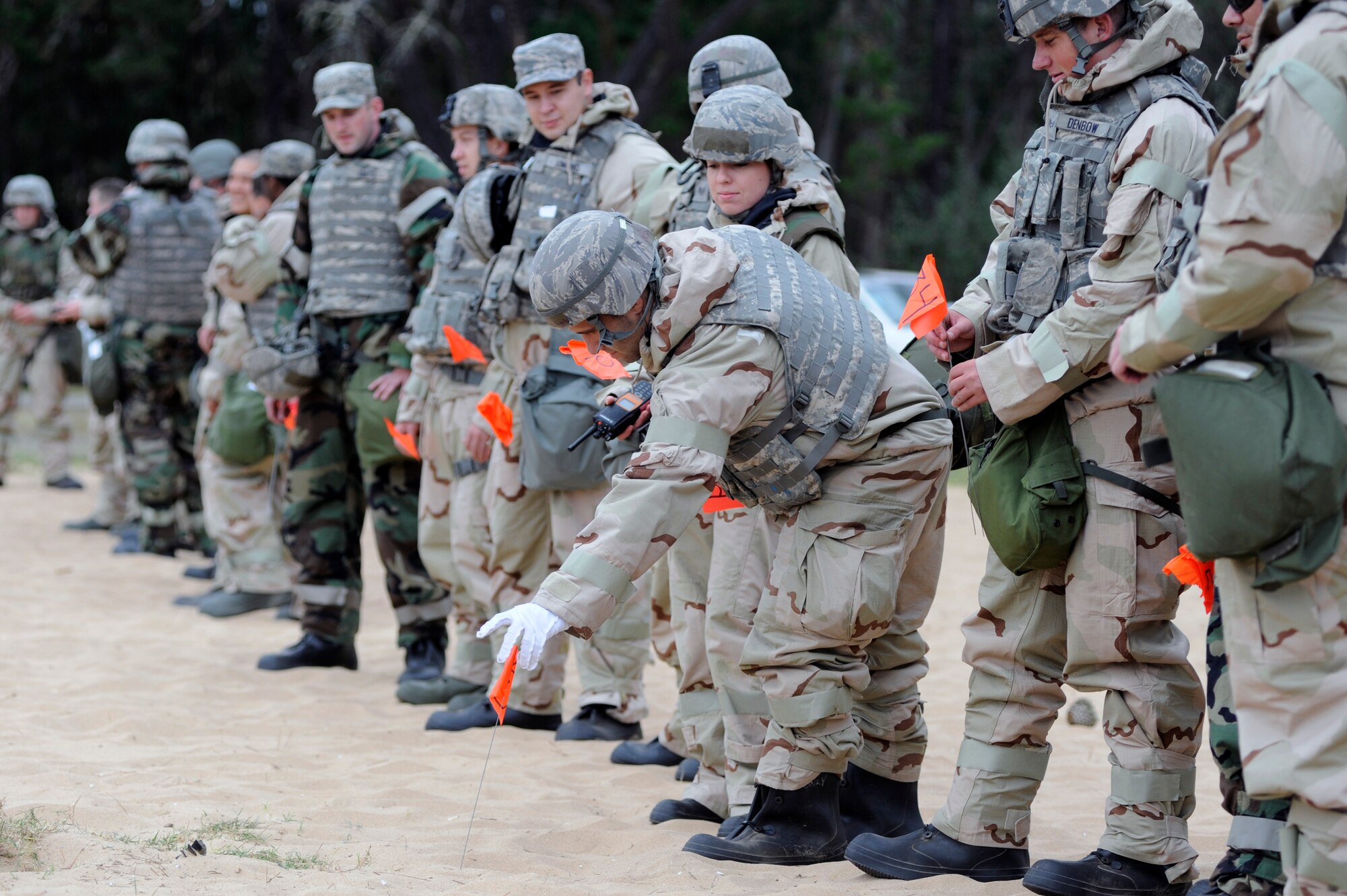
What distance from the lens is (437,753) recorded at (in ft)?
19.0

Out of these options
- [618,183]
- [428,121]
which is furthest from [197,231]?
[428,121]

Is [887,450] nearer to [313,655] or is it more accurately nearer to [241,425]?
[313,655]

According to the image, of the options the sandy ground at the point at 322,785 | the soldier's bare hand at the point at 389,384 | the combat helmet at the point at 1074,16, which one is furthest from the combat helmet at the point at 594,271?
the soldier's bare hand at the point at 389,384

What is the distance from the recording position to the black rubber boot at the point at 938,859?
159 inches

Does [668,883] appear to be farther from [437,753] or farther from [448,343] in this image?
[448,343]

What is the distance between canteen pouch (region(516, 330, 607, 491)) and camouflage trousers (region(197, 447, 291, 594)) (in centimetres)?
351

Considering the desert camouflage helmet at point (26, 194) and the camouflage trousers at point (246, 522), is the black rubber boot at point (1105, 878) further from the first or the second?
the desert camouflage helmet at point (26, 194)

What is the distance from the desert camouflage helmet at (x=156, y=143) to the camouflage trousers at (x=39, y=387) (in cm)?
368

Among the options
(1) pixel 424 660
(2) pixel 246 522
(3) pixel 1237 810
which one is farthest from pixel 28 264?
(3) pixel 1237 810

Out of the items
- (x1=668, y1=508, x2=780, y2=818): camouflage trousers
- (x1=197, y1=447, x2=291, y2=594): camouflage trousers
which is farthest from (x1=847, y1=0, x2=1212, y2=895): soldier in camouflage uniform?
(x1=197, y1=447, x2=291, y2=594): camouflage trousers

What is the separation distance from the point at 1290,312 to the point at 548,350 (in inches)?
132

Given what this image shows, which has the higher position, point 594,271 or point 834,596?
point 594,271

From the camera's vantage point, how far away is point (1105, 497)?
3807 mm

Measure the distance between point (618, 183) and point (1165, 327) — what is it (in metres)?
3.08
